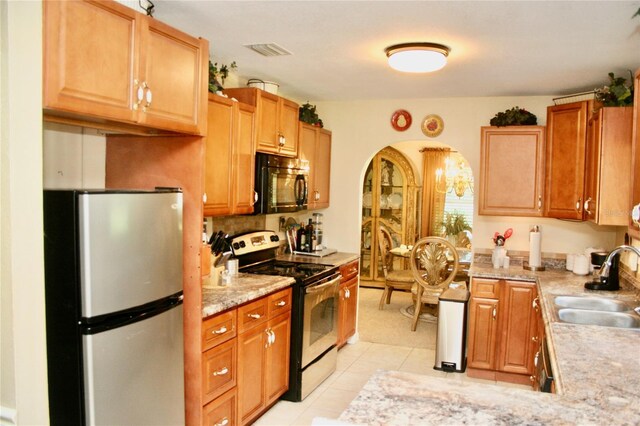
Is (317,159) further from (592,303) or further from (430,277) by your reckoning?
(592,303)

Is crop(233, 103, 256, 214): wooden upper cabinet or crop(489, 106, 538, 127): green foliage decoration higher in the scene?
crop(489, 106, 538, 127): green foliage decoration

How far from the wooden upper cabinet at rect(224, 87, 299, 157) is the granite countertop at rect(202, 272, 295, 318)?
0.97m

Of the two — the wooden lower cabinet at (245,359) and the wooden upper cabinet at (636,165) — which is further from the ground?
the wooden upper cabinet at (636,165)

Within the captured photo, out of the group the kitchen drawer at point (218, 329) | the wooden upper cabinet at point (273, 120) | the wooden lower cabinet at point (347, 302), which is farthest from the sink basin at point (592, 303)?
the wooden upper cabinet at point (273, 120)

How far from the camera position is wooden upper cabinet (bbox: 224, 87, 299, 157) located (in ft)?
12.8

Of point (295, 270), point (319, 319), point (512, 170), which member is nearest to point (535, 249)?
point (512, 170)

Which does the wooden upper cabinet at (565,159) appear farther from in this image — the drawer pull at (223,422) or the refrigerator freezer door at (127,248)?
the refrigerator freezer door at (127,248)

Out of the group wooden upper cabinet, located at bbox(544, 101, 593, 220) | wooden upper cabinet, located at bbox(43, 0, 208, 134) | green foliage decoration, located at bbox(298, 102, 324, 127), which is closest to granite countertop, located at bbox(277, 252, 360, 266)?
green foliage decoration, located at bbox(298, 102, 324, 127)

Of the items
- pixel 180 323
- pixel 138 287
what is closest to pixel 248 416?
pixel 180 323

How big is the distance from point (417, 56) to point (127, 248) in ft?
7.08

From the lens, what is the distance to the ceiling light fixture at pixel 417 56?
3248mm

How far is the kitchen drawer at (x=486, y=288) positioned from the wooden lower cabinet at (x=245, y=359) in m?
1.69

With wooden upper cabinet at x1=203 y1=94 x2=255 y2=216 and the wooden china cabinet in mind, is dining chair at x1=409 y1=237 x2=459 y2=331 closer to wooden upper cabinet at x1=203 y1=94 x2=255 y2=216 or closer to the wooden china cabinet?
the wooden china cabinet

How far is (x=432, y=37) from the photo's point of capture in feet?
10.2
